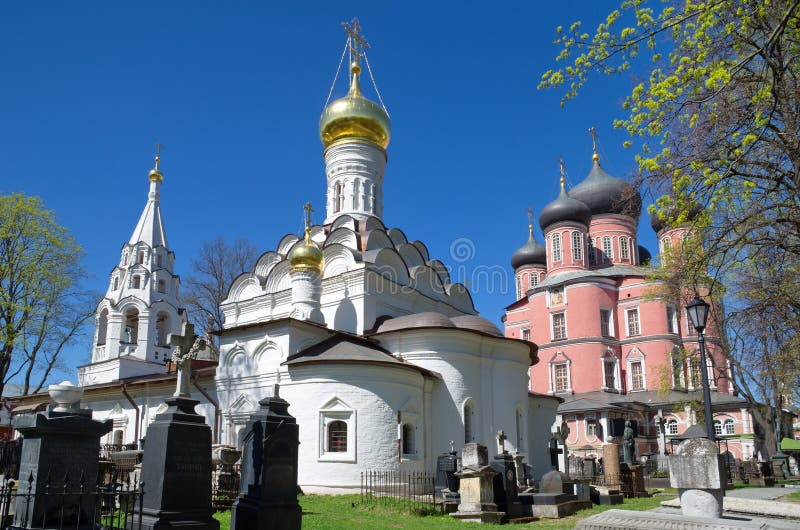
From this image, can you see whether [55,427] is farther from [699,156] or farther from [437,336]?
[437,336]

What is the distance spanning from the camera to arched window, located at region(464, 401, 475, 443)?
2020 centimetres

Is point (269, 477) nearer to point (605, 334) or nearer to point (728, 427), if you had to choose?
point (728, 427)

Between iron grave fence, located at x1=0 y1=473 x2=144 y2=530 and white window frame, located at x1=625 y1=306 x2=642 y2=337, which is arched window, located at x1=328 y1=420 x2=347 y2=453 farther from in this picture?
white window frame, located at x1=625 y1=306 x2=642 y2=337

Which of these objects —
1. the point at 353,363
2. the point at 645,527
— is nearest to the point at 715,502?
the point at 645,527

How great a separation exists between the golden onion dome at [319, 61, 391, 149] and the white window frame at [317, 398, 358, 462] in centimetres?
1409

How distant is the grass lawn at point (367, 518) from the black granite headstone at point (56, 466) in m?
2.96

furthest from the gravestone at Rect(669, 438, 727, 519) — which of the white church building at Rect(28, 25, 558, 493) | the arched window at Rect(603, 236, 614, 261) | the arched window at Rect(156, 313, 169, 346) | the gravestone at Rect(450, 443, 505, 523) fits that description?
the arched window at Rect(603, 236, 614, 261)

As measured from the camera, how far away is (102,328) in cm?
2775

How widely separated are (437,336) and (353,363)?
357 centimetres

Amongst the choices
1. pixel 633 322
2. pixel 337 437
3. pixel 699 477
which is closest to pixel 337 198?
pixel 337 437

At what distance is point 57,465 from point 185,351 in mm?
2444

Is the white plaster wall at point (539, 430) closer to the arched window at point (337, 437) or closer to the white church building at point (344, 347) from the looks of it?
the white church building at point (344, 347)

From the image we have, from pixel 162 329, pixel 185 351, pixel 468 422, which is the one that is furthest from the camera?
pixel 162 329

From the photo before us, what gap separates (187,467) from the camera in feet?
25.7
